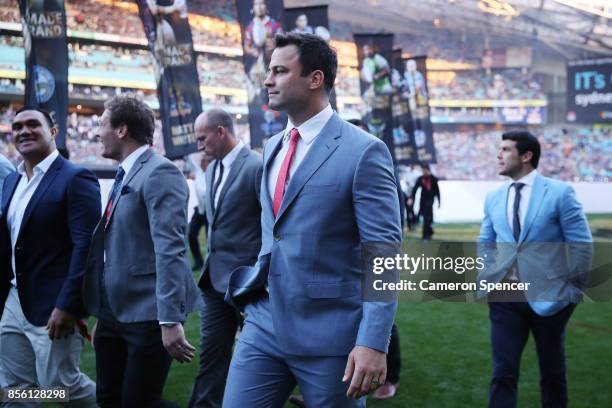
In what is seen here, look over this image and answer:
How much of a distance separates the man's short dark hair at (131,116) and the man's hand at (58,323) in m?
0.83

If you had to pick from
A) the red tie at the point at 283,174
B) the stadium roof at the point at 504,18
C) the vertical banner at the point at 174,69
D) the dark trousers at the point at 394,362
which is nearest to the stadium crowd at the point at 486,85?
the stadium roof at the point at 504,18

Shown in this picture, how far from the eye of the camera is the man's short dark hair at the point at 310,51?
2.07 m

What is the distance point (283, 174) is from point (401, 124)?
16930mm

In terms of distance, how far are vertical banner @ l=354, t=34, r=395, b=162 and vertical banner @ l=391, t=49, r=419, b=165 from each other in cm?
41

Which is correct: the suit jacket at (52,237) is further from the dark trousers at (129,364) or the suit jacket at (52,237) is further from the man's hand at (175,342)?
the man's hand at (175,342)

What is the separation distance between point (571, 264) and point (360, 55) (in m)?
13.4

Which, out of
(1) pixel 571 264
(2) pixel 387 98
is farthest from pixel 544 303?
(2) pixel 387 98

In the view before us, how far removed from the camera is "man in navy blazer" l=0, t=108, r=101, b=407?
2885mm

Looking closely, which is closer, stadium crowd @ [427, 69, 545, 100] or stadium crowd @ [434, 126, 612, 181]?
Result: stadium crowd @ [434, 126, 612, 181]

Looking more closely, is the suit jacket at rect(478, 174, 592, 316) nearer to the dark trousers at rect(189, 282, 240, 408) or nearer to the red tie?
the dark trousers at rect(189, 282, 240, 408)

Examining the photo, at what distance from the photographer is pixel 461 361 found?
17.7ft

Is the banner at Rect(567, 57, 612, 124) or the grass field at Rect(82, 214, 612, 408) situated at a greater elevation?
the banner at Rect(567, 57, 612, 124)

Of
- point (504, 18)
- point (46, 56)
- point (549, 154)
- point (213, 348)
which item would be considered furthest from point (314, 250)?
point (504, 18)

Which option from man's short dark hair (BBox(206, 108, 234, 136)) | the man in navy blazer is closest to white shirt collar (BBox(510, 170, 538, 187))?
man's short dark hair (BBox(206, 108, 234, 136))
